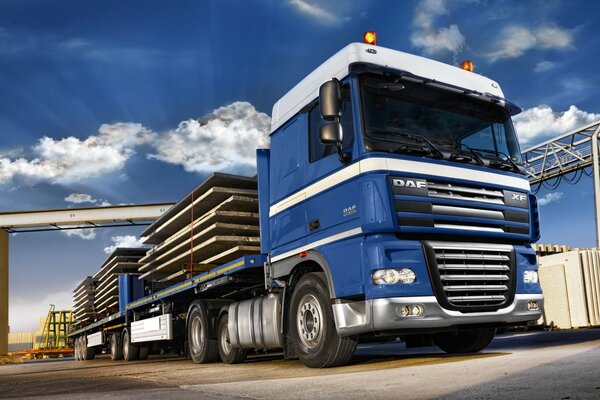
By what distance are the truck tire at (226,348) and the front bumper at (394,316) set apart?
360 centimetres

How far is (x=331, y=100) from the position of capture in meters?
6.69

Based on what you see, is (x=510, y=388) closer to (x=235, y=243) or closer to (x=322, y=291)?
(x=322, y=291)

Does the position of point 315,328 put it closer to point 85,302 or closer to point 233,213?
point 233,213

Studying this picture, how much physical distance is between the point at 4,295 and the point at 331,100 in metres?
25.5

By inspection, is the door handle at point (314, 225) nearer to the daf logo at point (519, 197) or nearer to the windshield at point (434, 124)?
the windshield at point (434, 124)

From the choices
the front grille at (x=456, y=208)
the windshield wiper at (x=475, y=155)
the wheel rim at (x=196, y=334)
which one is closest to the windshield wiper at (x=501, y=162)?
the windshield wiper at (x=475, y=155)

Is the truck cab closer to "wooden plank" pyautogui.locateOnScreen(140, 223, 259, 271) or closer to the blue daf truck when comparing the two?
the blue daf truck

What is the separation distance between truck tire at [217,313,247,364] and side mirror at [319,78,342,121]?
455 centimetres

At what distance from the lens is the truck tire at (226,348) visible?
989 centimetres

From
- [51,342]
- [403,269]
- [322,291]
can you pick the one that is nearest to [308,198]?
[322,291]

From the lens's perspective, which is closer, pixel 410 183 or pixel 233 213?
pixel 410 183

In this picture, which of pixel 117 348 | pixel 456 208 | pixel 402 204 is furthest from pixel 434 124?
pixel 117 348

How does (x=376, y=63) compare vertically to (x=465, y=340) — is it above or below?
above

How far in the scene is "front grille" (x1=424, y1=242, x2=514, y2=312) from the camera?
6.59m
